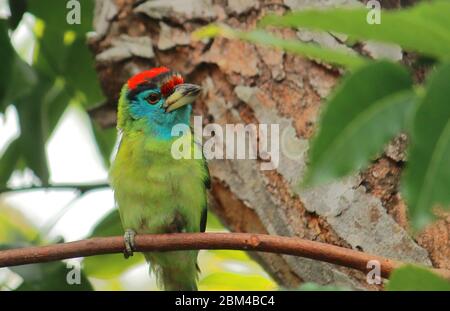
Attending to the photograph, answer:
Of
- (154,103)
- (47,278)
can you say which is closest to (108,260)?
(47,278)

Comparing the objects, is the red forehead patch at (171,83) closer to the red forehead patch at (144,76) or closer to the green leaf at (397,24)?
the red forehead patch at (144,76)

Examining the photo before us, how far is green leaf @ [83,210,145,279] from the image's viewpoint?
369cm

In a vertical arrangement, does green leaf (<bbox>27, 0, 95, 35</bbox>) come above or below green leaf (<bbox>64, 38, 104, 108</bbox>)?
above

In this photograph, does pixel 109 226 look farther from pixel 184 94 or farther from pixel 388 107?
pixel 388 107

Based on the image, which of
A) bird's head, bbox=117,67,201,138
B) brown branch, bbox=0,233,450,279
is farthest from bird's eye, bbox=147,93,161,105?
brown branch, bbox=0,233,450,279

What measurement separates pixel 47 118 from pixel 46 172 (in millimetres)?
348

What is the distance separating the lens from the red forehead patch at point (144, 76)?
3357 mm

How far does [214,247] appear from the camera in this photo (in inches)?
87.7

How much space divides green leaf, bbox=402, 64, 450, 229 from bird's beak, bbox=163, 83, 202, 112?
7.28ft

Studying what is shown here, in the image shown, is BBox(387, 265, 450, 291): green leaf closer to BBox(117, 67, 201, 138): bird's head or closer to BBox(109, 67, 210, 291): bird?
BBox(109, 67, 210, 291): bird

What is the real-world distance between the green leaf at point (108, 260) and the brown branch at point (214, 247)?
119 cm

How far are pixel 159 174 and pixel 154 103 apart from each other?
1.53 ft

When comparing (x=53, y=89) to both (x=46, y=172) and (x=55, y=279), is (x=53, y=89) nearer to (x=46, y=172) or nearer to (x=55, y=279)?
(x=46, y=172)

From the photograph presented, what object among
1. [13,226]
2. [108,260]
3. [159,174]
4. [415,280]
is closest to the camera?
[415,280]
